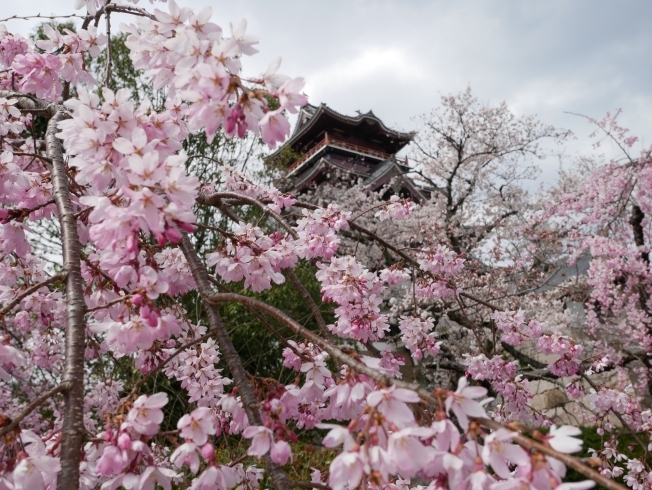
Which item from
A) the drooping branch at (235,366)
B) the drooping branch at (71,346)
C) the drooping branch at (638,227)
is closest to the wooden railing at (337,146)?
the drooping branch at (638,227)

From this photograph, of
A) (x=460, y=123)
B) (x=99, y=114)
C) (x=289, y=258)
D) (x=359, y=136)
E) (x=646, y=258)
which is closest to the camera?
(x=99, y=114)

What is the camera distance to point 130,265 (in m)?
1.37

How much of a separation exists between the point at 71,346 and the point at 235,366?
49cm

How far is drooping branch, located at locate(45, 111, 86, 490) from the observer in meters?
1.14

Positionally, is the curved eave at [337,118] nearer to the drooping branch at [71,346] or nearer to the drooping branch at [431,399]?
the drooping branch at [71,346]

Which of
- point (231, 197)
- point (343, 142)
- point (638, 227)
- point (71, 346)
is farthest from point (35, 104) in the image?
point (343, 142)

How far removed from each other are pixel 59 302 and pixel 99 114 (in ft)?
4.27

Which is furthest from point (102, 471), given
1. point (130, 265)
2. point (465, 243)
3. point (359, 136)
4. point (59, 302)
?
point (359, 136)

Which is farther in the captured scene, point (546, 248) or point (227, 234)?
point (546, 248)

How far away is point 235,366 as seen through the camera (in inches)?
59.4

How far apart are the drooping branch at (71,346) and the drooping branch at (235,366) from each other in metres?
0.43

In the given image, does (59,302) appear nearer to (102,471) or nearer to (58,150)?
(58,150)

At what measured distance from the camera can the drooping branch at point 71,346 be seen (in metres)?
1.14

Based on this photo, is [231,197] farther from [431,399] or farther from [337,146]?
[337,146]
